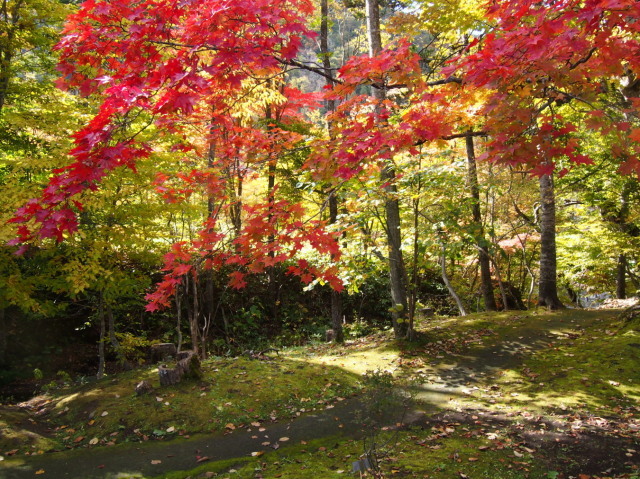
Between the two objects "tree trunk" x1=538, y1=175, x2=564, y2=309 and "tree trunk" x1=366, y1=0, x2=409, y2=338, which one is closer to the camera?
"tree trunk" x1=366, y1=0, x2=409, y2=338

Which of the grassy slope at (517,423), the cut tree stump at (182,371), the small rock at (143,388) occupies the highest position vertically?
the cut tree stump at (182,371)

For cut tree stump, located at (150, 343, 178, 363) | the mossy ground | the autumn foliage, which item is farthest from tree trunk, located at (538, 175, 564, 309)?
cut tree stump, located at (150, 343, 178, 363)

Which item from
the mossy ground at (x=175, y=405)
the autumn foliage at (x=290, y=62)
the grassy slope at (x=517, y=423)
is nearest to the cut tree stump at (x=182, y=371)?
the mossy ground at (x=175, y=405)

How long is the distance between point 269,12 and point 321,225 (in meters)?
1.72

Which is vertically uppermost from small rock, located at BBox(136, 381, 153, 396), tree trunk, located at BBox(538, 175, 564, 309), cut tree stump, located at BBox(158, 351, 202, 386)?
tree trunk, located at BBox(538, 175, 564, 309)

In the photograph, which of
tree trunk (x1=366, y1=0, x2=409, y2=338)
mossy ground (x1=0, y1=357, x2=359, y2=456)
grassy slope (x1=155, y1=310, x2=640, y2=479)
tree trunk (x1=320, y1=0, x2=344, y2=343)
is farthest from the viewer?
tree trunk (x1=320, y1=0, x2=344, y2=343)

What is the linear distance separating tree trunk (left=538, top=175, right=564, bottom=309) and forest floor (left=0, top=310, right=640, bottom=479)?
1.07 m

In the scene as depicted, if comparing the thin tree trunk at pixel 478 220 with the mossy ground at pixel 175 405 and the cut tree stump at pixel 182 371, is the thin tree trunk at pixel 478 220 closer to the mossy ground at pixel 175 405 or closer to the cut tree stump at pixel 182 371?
the mossy ground at pixel 175 405

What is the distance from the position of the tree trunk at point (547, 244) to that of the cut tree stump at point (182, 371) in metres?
6.52

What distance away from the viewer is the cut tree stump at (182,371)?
18.6 ft

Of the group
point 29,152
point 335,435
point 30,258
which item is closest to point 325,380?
point 335,435

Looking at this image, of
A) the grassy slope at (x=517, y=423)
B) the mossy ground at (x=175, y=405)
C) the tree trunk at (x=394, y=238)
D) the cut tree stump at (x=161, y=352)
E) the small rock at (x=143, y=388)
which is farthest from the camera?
the cut tree stump at (x=161, y=352)

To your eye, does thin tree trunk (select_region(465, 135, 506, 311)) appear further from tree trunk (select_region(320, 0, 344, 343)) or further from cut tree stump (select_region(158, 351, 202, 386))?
cut tree stump (select_region(158, 351, 202, 386))

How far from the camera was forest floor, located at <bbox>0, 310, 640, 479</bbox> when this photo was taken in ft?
11.8
